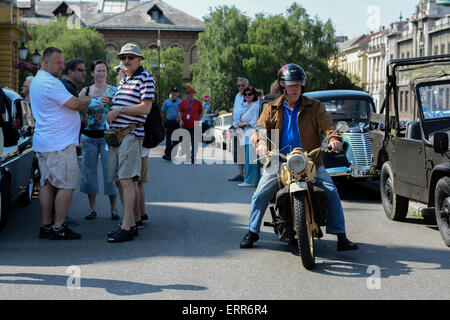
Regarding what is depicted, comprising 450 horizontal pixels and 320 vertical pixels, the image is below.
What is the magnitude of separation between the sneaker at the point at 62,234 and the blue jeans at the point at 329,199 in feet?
6.90

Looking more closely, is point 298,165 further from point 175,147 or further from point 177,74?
point 177,74

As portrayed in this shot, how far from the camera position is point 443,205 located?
820 centimetres

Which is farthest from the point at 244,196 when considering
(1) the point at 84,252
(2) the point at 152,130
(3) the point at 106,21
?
(3) the point at 106,21

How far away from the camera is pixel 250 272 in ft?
21.9

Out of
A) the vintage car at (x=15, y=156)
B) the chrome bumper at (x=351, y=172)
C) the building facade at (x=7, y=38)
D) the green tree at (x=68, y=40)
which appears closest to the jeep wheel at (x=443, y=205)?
the chrome bumper at (x=351, y=172)

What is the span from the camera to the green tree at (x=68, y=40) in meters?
78.1

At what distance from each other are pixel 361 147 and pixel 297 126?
5.27 metres

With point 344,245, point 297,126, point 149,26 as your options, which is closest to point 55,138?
point 297,126

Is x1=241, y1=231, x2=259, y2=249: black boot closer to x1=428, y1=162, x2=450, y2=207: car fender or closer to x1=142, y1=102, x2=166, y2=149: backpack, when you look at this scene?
x1=142, y1=102, x2=166, y2=149: backpack

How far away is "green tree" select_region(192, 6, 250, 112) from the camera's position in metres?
73.2

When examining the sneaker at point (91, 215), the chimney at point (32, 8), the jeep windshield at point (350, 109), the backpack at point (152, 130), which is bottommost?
the sneaker at point (91, 215)

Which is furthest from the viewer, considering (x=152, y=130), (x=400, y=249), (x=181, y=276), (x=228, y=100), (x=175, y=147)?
(x=228, y=100)

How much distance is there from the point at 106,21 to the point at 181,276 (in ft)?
332

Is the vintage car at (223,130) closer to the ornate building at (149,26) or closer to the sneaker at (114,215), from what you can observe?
the sneaker at (114,215)
